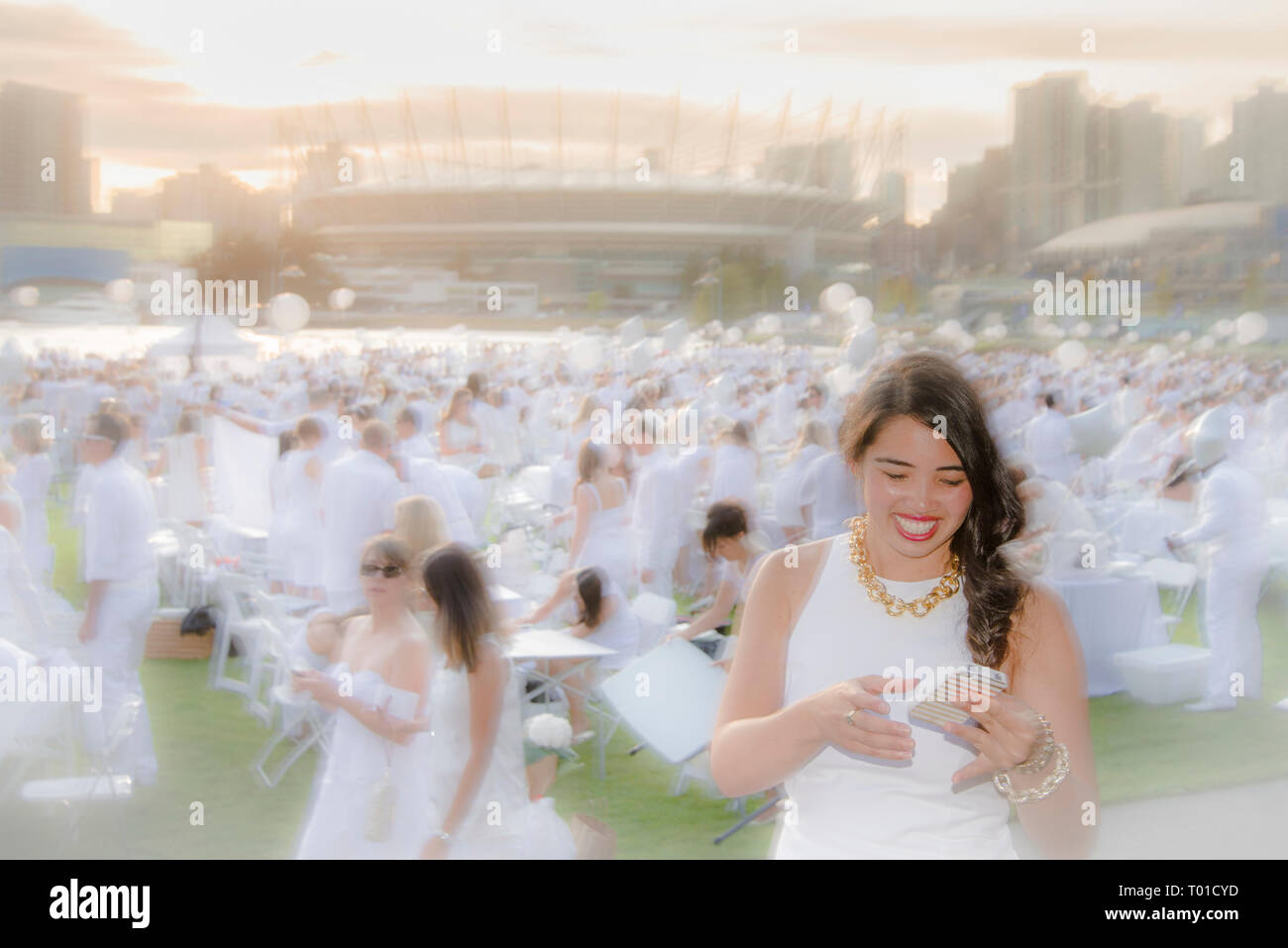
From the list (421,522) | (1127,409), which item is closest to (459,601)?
(421,522)

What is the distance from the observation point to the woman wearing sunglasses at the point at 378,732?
8.47 feet

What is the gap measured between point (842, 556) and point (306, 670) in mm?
1692

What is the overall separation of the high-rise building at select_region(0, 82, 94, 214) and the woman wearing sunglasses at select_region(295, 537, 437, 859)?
5534mm

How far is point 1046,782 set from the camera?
1.37 meters

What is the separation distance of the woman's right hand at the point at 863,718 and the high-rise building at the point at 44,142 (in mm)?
7245

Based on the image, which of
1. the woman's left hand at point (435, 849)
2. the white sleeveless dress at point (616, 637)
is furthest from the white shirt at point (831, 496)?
the woman's left hand at point (435, 849)

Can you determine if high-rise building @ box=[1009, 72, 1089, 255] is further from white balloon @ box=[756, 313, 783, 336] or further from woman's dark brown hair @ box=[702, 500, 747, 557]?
woman's dark brown hair @ box=[702, 500, 747, 557]

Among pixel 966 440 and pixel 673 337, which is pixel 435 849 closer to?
pixel 966 440

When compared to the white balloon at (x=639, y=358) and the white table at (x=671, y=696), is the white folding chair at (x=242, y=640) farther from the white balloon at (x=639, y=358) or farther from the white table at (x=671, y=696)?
the white balloon at (x=639, y=358)

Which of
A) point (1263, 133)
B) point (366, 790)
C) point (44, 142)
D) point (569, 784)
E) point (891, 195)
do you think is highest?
point (891, 195)

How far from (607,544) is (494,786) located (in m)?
2.83

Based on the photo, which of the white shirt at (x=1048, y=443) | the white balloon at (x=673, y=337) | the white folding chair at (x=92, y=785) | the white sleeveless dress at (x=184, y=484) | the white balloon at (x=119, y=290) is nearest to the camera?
the white folding chair at (x=92, y=785)
